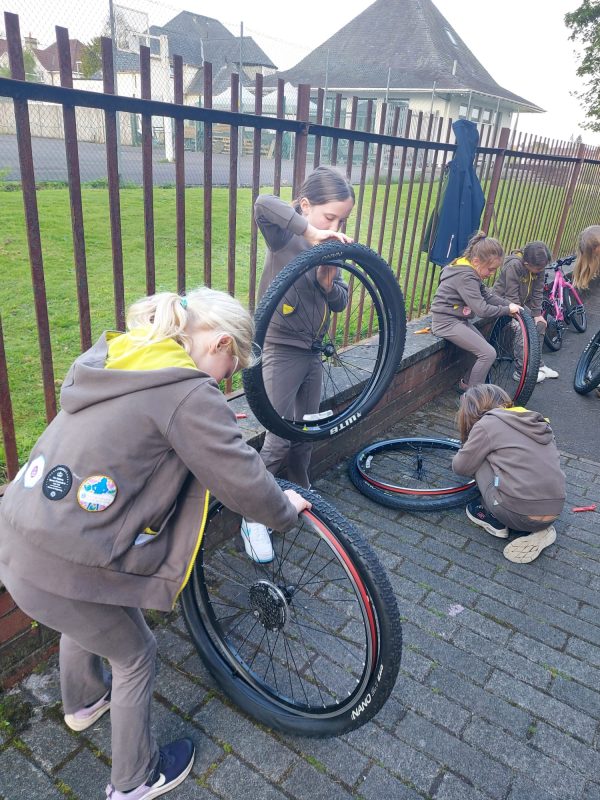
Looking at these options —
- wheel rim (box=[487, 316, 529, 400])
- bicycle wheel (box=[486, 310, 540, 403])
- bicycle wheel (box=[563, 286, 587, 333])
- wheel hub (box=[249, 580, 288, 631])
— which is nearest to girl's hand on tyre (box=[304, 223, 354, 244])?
wheel hub (box=[249, 580, 288, 631])

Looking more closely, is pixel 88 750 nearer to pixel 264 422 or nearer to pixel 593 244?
pixel 264 422

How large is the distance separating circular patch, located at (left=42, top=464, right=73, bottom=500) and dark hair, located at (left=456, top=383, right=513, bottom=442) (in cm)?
289

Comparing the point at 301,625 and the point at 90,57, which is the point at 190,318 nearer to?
the point at 301,625

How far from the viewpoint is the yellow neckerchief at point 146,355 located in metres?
1.72

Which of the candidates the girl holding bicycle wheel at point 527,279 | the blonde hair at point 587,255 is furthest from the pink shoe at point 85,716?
the blonde hair at point 587,255

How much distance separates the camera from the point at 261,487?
5.85 feet

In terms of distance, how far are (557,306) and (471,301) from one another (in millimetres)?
2901

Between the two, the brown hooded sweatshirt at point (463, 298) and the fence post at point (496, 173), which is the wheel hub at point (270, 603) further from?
the fence post at point (496, 173)

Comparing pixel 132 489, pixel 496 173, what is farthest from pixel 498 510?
pixel 496 173

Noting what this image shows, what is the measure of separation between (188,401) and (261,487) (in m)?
0.35

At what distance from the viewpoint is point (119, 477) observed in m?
1.70

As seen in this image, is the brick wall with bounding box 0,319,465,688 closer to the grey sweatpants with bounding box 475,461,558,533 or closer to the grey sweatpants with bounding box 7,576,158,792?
the grey sweatpants with bounding box 7,576,158,792

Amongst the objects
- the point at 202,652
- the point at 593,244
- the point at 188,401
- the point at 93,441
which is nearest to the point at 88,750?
the point at 202,652

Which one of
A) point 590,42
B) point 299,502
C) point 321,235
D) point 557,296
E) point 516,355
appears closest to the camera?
point 299,502
